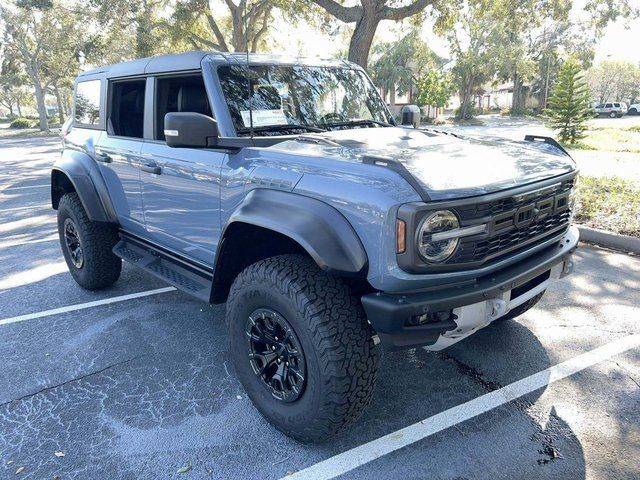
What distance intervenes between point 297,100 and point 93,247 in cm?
229

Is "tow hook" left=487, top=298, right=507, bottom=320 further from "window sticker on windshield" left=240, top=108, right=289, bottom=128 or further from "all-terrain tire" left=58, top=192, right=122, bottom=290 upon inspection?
"all-terrain tire" left=58, top=192, right=122, bottom=290

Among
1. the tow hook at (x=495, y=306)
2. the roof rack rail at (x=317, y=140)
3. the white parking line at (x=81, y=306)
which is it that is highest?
the roof rack rail at (x=317, y=140)

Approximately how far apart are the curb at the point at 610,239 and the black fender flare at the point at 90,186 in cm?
530

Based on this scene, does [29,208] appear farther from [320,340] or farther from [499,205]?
[499,205]

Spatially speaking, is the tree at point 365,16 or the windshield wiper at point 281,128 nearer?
the windshield wiper at point 281,128

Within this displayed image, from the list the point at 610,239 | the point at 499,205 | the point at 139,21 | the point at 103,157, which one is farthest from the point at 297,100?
the point at 139,21

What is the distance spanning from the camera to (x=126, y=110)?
422cm

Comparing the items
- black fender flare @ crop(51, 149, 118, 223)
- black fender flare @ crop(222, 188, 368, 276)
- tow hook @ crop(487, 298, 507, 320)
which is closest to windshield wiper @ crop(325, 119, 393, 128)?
black fender flare @ crop(222, 188, 368, 276)

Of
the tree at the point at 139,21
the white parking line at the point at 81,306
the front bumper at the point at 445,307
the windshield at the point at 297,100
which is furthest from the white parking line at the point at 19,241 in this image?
the tree at the point at 139,21

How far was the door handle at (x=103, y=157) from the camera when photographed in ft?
13.5

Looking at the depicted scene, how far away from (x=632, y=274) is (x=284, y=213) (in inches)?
161

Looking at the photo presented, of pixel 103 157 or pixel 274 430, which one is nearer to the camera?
pixel 274 430

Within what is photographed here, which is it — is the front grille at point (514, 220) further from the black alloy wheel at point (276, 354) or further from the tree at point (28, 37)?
the tree at point (28, 37)

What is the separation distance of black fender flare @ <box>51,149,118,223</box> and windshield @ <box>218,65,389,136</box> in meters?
1.74
